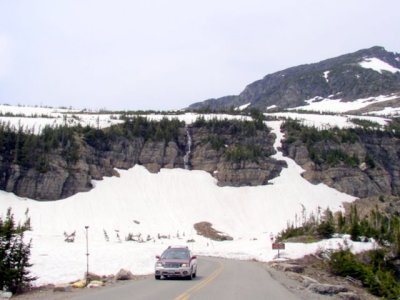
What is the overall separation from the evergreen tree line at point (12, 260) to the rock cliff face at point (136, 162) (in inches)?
3148

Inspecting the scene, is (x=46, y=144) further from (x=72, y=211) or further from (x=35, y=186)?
(x=72, y=211)

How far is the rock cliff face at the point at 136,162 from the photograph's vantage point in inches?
3957

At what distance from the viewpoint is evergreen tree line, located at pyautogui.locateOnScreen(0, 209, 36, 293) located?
20.8 m

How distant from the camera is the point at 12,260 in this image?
849 inches

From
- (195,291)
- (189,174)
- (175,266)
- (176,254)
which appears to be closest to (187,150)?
(189,174)

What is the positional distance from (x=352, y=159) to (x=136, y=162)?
5114 cm

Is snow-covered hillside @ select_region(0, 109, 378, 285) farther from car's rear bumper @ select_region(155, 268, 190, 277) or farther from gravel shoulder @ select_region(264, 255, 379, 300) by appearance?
car's rear bumper @ select_region(155, 268, 190, 277)

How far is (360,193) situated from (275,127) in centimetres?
3069

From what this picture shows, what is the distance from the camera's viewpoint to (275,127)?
459 feet

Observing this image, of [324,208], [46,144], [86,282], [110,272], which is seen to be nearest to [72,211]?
[46,144]

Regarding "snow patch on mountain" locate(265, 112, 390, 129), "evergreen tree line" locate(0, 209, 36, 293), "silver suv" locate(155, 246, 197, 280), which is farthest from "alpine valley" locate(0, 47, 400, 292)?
"evergreen tree line" locate(0, 209, 36, 293)

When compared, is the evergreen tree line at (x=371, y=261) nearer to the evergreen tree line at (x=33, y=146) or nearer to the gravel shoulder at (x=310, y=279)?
the gravel shoulder at (x=310, y=279)

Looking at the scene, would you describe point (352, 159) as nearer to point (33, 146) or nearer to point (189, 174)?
point (189, 174)

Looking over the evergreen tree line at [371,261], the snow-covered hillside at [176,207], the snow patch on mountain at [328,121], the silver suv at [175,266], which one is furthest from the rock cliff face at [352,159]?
the silver suv at [175,266]
